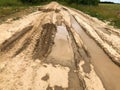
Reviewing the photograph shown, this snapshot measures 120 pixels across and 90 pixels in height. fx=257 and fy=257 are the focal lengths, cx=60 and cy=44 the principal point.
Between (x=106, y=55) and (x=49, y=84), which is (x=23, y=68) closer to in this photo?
(x=49, y=84)

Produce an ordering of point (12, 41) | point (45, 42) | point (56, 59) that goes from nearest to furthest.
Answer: point (56, 59)
point (12, 41)
point (45, 42)

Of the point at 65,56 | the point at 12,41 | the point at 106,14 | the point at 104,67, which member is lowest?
the point at 106,14

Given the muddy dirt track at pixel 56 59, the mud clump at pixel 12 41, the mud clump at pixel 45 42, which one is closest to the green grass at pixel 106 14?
the mud clump at pixel 45 42

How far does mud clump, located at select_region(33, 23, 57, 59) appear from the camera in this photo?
934cm

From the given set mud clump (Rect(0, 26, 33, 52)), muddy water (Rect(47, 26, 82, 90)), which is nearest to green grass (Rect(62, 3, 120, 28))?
muddy water (Rect(47, 26, 82, 90))

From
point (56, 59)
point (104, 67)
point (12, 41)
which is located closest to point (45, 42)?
point (12, 41)

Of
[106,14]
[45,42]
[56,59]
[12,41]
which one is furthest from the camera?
[106,14]

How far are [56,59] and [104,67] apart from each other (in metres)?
1.72

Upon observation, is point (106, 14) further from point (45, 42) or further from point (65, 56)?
point (65, 56)

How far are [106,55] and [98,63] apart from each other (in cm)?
114

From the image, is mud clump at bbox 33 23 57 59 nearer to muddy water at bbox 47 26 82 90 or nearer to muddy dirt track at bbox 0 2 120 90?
muddy dirt track at bbox 0 2 120 90

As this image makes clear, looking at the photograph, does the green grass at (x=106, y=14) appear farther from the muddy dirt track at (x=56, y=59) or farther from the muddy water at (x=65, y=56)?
the muddy water at (x=65, y=56)

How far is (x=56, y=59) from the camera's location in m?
9.05

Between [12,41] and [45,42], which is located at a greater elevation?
[12,41]
